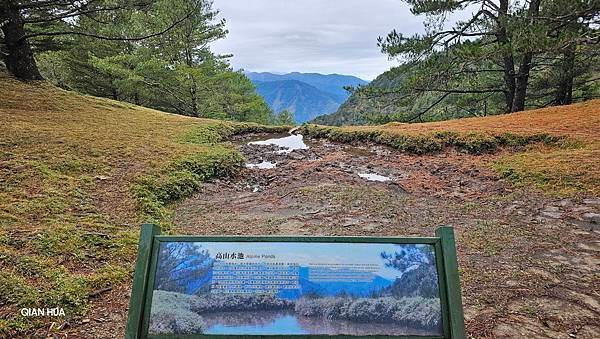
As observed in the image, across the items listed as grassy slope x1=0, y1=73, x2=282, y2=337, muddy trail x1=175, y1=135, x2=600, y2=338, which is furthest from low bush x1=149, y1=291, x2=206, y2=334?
muddy trail x1=175, y1=135, x2=600, y2=338

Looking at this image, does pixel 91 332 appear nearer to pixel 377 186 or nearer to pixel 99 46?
pixel 377 186

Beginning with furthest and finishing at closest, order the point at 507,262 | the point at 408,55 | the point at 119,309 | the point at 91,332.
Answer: the point at 408,55 → the point at 507,262 → the point at 119,309 → the point at 91,332

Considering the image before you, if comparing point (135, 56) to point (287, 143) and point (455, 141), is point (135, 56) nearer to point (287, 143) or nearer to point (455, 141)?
point (287, 143)

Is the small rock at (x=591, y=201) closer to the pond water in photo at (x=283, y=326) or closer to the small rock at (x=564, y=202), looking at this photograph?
the small rock at (x=564, y=202)

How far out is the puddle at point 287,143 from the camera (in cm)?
845

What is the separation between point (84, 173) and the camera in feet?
15.3

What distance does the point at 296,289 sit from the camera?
163 cm

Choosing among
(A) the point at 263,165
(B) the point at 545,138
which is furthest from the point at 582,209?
(A) the point at 263,165

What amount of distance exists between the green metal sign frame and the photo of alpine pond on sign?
21 mm

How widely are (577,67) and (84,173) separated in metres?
11.3

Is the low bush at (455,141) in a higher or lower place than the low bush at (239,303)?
higher

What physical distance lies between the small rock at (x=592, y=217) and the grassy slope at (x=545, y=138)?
0.63m

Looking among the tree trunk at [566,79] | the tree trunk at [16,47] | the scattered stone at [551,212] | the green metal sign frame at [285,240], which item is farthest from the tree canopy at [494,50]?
the tree trunk at [16,47]

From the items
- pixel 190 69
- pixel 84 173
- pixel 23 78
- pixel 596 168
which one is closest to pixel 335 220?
pixel 84 173
